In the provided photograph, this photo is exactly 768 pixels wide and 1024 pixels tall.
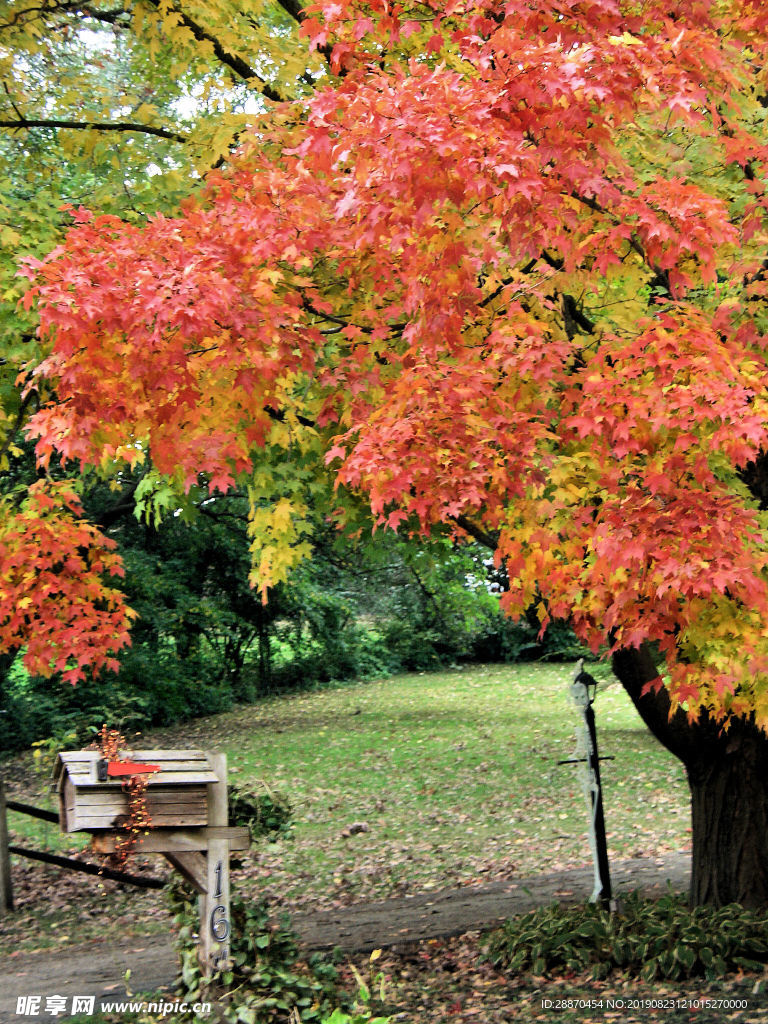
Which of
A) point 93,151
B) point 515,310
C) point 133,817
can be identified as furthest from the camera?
point 93,151

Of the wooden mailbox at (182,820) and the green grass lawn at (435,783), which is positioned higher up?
the wooden mailbox at (182,820)

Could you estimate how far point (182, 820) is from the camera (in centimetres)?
539

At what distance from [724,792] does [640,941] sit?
1.17 m

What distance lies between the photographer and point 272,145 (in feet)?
21.3

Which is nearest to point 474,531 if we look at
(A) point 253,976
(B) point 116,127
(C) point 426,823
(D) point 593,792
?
(D) point 593,792

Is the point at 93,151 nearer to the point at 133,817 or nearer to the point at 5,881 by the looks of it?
the point at 133,817

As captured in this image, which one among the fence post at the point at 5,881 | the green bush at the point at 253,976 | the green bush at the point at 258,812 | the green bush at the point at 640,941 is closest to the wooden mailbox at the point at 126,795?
the green bush at the point at 253,976

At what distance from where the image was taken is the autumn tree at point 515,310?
4.16 m

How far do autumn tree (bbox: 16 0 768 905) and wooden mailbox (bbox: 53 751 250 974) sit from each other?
162 centimetres

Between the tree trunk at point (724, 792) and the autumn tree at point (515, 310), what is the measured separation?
57.7 inches

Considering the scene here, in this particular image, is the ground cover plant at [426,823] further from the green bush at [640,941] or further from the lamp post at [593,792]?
the lamp post at [593,792]

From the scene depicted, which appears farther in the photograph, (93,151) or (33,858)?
(33,858)

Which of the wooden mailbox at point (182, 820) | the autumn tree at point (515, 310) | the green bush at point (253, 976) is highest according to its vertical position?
the autumn tree at point (515, 310)

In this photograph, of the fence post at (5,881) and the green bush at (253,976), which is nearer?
the green bush at (253,976)
